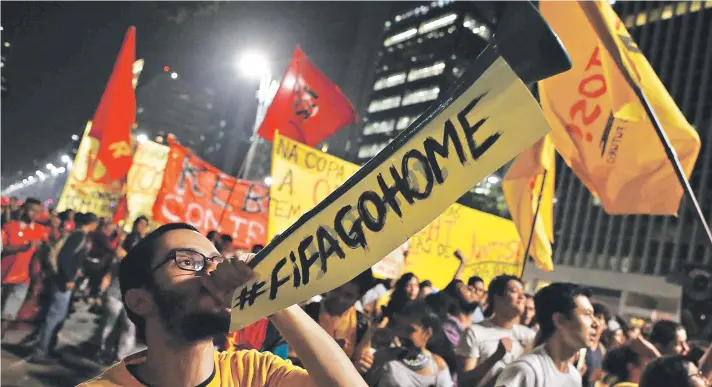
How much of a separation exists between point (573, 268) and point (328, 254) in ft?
182

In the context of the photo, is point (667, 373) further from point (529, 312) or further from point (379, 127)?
point (379, 127)

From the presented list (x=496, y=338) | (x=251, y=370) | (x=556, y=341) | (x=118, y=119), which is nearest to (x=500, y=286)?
(x=496, y=338)

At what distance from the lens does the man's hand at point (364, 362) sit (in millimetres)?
3924

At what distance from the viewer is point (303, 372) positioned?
171 cm

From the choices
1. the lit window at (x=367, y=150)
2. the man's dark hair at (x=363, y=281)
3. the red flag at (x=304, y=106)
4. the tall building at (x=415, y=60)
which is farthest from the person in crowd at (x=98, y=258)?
the lit window at (x=367, y=150)

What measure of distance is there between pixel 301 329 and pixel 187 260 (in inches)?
16.2

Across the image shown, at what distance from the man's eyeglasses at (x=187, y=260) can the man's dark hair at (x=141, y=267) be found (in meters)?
0.04

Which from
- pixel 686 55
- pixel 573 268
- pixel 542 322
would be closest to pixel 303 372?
pixel 542 322

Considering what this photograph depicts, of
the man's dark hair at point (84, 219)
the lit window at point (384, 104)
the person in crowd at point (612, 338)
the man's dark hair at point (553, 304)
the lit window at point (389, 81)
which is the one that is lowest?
the person in crowd at point (612, 338)

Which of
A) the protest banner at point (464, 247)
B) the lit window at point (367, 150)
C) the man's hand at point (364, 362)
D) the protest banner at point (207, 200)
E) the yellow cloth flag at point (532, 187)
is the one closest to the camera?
the man's hand at point (364, 362)

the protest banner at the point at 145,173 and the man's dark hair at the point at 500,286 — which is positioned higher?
the protest banner at the point at 145,173

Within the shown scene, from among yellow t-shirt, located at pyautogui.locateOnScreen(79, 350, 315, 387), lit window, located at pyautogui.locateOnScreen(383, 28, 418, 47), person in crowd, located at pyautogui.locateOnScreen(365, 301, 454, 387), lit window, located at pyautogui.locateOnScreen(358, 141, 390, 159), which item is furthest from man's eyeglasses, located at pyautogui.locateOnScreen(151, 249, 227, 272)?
lit window, located at pyautogui.locateOnScreen(383, 28, 418, 47)

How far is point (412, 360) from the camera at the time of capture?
3.44 m

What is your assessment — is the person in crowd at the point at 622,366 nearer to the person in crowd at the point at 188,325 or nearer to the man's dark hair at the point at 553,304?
the man's dark hair at the point at 553,304
